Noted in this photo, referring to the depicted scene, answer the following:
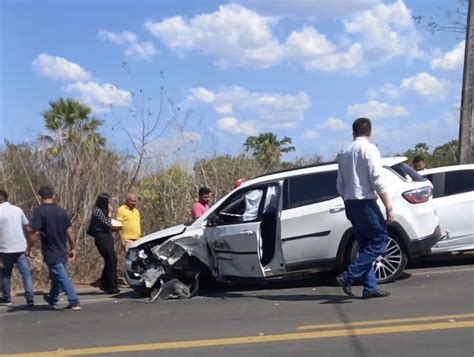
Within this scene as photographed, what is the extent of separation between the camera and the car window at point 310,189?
30.9ft

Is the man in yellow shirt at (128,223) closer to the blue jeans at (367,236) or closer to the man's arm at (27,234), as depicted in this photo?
the man's arm at (27,234)

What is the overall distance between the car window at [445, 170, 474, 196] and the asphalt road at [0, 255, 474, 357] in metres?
1.36

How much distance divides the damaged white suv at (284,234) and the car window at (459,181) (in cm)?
137

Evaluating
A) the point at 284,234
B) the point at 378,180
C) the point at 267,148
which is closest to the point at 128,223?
the point at 284,234

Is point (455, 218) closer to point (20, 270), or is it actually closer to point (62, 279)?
point (62, 279)

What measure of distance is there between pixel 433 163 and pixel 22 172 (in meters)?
11.1

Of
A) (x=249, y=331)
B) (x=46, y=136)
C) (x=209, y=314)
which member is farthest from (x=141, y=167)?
(x=249, y=331)

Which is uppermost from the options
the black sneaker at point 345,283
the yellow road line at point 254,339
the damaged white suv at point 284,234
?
the damaged white suv at point 284,234

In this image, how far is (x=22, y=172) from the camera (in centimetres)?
1423

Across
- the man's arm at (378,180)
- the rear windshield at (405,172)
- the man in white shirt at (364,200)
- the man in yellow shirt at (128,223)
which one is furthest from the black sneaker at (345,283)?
the man in yellow shirt at (128,223)

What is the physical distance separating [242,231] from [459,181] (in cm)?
389

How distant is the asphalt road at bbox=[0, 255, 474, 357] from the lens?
6.33 m

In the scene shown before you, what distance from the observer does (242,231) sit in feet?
30.5

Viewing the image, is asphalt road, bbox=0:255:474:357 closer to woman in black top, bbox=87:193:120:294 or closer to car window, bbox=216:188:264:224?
woman in black top, bbox=87:193:120:294
